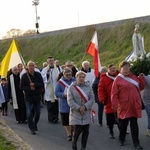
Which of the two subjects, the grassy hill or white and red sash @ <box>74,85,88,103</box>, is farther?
the grassy hill

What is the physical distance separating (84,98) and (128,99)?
922 millimetres

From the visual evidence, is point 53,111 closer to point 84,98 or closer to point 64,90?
Result: point 64,90

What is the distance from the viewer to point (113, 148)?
8.03m

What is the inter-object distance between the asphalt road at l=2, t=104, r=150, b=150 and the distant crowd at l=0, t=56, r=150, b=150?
0.18m

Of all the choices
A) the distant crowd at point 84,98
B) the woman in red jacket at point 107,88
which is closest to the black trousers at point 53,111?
the distant crowd at point 84,98

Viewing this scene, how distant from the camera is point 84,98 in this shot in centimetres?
761

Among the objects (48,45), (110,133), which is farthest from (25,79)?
(48,45)

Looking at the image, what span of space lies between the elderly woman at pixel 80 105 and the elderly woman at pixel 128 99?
640mm

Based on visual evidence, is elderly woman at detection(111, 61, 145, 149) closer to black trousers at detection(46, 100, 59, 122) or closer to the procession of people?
the procession of people

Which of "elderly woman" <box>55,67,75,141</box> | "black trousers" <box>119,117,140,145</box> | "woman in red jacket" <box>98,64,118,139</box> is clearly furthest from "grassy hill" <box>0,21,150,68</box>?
"black trousers" <box>119,117,140,145</box>

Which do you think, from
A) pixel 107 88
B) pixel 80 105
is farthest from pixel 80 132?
pixel 107 88

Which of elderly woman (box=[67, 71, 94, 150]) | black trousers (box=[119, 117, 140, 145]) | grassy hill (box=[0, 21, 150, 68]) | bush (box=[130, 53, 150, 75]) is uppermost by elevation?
grassy hill (box=[0, 21, 150, 68])

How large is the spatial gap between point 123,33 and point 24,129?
2777 cm

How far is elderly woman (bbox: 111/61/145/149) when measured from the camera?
7.91 m
